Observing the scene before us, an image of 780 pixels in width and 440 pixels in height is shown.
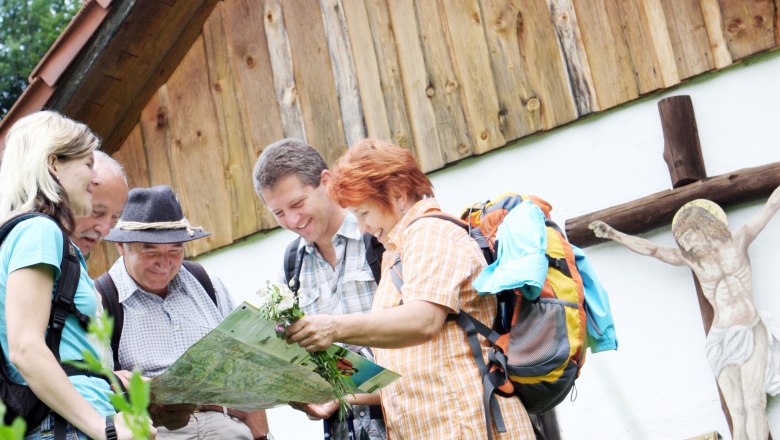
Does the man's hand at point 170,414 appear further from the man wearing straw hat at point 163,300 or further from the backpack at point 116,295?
the backpack at point 116,295

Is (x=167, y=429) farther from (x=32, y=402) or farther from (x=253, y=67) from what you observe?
(x=253, y=67)

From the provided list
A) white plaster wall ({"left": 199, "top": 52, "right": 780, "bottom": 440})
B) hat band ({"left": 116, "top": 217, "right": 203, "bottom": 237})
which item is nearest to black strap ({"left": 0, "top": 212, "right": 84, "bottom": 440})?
hat band ({"left": 116, "top": 217, "right": 203, "bottom": 237})

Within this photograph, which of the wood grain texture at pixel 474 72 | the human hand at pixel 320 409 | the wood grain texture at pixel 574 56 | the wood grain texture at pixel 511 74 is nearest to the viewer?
the human hand at pixel 320 409

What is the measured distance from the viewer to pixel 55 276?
2531 millimetres

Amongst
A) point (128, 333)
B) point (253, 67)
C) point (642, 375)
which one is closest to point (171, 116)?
point (253, 67)

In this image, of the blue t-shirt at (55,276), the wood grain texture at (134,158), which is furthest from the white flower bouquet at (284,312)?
the wood grain texture at (134,158)

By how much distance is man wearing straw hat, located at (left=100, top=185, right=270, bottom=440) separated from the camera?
12.0ft

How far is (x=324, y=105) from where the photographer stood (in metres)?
5.70

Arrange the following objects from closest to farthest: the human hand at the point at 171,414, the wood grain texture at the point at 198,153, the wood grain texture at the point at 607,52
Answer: the human hand at the point at 171,414 → the wood grain texture at the point at 607,52 → the wood grain texture at the point at 198,153

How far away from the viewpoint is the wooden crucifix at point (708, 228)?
4172 millimetres

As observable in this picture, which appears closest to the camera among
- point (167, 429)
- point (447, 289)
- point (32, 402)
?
point (32, 402)

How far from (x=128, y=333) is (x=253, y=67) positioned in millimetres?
2673

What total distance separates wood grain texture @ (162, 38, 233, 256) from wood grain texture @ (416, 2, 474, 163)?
151cm

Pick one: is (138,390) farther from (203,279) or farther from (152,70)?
(152,70)
